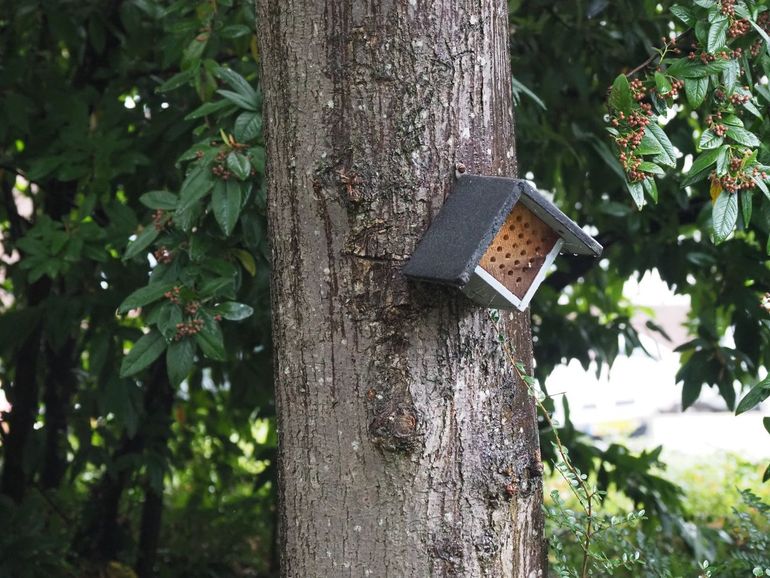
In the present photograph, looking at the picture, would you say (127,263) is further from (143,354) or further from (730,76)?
(730,76)

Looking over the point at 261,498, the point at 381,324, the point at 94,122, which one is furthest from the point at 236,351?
the point at 381,324

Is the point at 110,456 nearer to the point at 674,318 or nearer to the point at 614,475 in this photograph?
the point at 614,475

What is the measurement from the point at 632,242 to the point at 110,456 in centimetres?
230

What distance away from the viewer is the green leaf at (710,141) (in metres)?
2.12

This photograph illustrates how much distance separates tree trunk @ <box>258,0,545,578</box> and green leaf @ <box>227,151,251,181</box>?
1.62 feet

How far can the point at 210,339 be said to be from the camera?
2.33 metres

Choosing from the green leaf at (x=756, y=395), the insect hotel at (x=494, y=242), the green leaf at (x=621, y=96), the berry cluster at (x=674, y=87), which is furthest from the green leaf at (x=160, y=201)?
the green leaf at (x=756, y=395)

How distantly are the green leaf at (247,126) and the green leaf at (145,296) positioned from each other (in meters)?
0.41

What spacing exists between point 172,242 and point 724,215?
136 centimetres

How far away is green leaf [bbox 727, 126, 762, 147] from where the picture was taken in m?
2.13

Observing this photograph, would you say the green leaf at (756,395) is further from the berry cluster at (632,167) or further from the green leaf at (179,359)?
the green leaf at (179,359)

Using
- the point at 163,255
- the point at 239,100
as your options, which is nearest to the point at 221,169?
the point at 239,100

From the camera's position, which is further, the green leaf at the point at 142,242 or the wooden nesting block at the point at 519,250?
the green leaf at the point at 142,242

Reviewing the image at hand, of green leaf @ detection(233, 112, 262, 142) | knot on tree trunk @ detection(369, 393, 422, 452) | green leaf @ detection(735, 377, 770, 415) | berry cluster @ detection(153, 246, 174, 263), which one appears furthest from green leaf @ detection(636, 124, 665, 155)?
berry cluster @ detection(153, 246, 174, 263)
